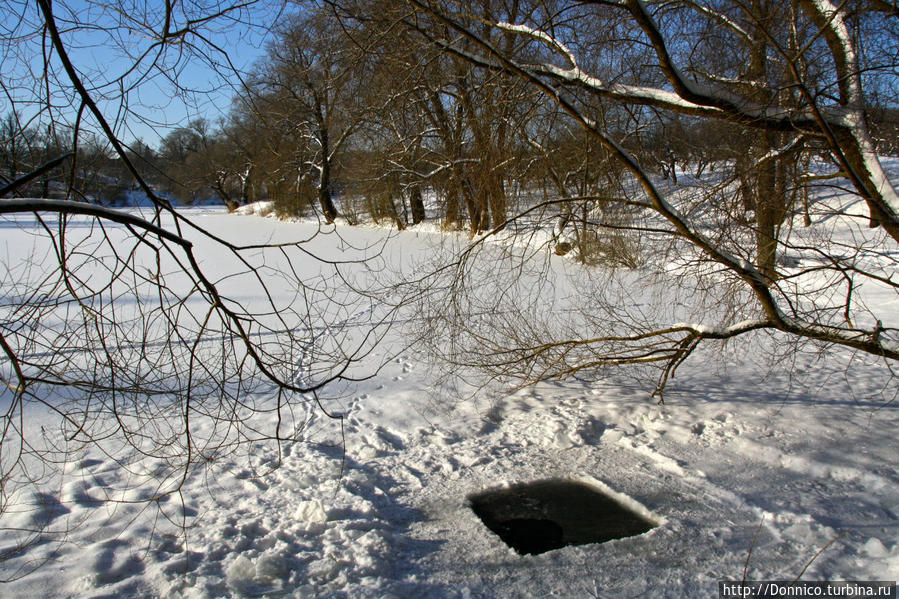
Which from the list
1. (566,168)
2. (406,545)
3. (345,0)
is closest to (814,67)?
(566,168)

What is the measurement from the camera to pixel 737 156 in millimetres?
4902

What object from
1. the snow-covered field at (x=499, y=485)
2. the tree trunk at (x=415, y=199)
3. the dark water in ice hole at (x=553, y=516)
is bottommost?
the dark water in ice hole at (x=553, y=516)

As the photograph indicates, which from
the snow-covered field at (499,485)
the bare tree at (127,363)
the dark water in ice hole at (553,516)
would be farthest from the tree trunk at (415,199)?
the dark water in ice hole at (553,516)

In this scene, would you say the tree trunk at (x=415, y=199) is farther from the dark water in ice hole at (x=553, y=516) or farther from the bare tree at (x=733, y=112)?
the dark water in ice hole at (x=553, y=516)

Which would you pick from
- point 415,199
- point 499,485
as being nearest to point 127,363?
point 499,485

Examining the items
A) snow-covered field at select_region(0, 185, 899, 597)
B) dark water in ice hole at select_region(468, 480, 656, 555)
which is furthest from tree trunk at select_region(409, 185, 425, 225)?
dark water in ice hole at select_region(468, 480, 656, 555)

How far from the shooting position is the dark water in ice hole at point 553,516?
388 cm

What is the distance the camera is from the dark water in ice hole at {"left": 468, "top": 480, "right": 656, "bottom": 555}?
388 cm

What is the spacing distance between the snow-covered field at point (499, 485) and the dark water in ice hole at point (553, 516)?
0.12 meters

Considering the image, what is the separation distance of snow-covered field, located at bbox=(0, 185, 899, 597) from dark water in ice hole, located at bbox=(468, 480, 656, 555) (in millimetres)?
120

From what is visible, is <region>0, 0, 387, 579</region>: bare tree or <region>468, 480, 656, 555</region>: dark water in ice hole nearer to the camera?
<region>0, 0, 387, 579</region>: bare tree

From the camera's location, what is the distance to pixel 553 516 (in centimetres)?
414

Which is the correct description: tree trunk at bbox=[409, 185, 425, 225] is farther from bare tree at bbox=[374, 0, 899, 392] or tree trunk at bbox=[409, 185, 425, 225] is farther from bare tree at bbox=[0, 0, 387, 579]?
bare tree at bbox=[374, 0, 899, 392]

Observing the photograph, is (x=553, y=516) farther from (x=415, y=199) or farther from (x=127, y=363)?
(x=415, y=199)
